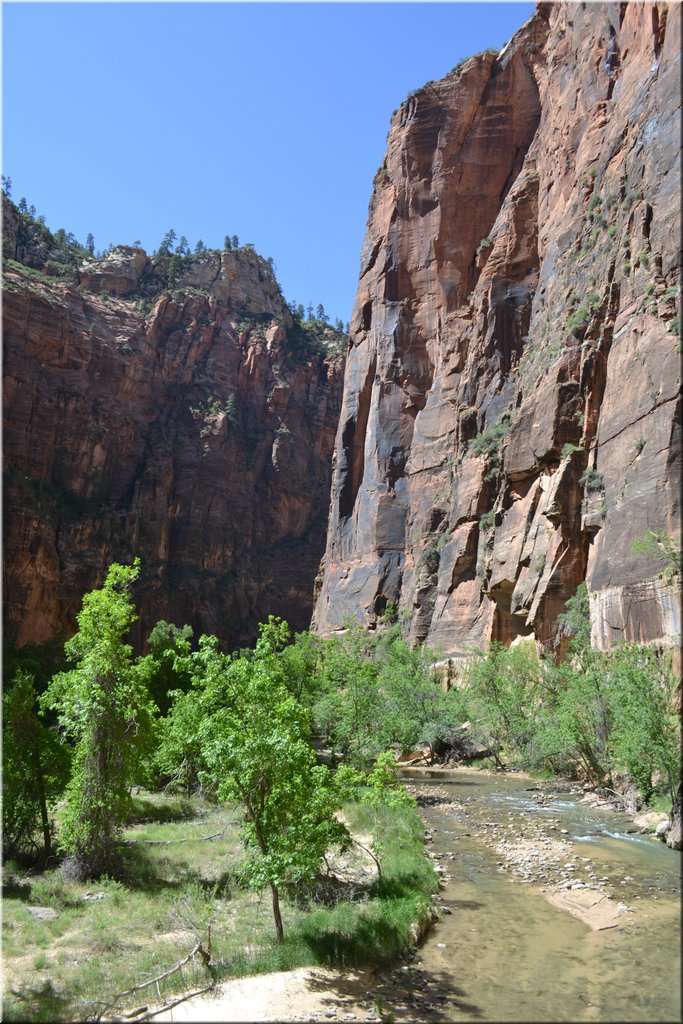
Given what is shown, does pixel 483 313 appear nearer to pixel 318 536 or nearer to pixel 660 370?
pixel 660 370

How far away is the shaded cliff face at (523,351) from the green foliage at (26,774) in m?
22.8

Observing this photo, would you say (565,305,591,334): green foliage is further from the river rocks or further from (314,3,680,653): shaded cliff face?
the river rocks

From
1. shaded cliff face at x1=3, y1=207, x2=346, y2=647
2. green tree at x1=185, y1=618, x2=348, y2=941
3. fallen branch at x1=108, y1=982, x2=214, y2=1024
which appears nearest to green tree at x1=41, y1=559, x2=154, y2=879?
green tree at x1=185, y1=618, x2=348, y2=941

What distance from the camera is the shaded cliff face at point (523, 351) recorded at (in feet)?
119

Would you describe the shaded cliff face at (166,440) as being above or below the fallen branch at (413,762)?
above

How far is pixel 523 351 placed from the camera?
58.4m

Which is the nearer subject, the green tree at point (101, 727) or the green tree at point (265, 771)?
the green tree at point (265, 771)

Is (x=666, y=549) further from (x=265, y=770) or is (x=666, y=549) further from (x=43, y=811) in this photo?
(x=43, y=811)

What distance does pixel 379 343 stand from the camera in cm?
7750

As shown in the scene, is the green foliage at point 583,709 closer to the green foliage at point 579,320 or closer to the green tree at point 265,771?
the green tree at point 265,771

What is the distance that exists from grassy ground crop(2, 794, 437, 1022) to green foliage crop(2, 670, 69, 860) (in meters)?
0.84

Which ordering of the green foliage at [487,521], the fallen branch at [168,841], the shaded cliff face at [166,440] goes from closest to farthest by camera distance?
the fallen branch at [168,841] < the green foliage at [487,521] < the shaded cliff face at [166,440]

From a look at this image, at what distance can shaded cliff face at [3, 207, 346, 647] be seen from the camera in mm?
74812

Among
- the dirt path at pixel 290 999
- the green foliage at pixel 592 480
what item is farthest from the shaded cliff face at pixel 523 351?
the dirt path at pixel 290 999
